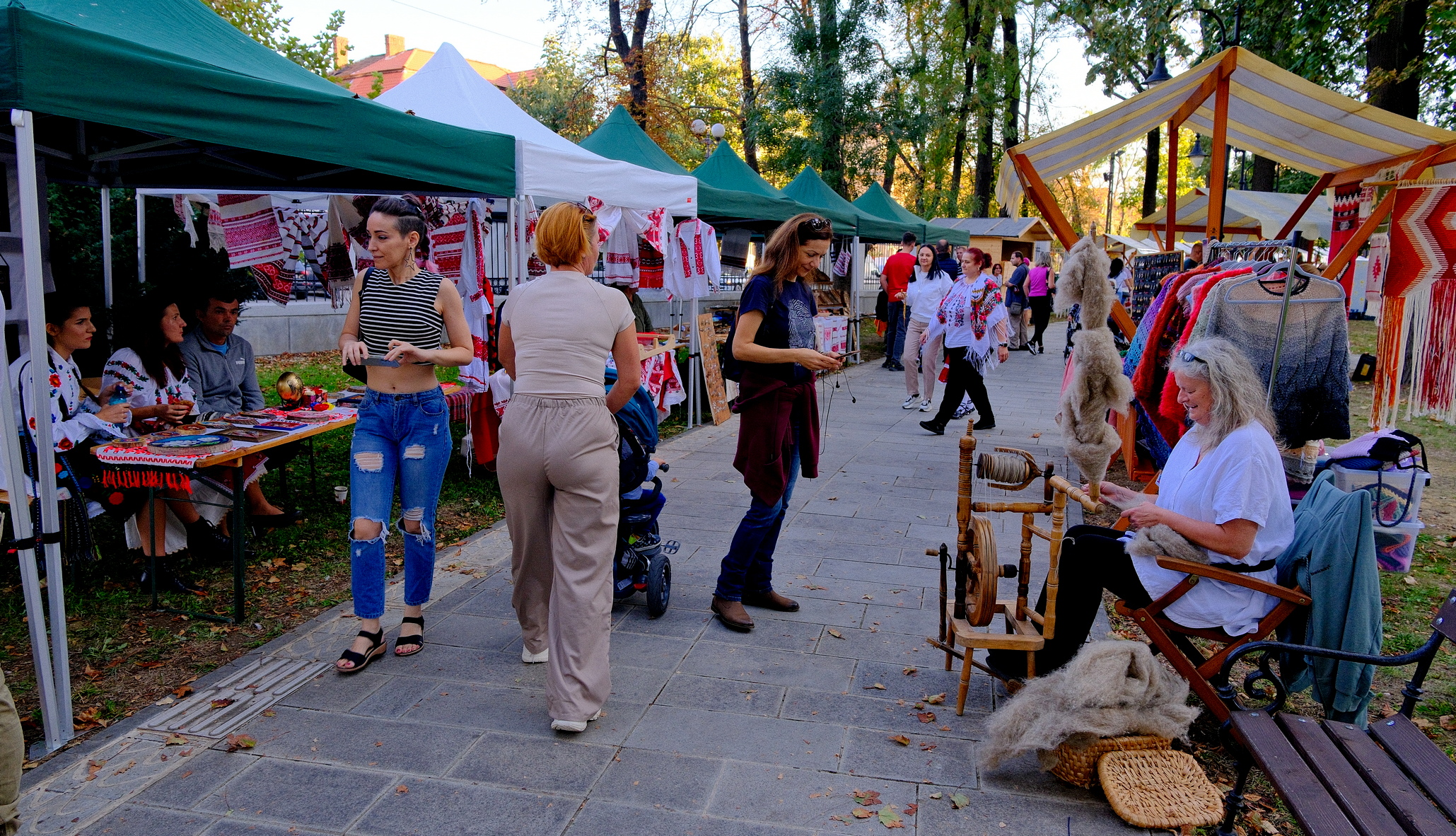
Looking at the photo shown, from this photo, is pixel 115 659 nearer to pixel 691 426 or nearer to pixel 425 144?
pixel 425 144

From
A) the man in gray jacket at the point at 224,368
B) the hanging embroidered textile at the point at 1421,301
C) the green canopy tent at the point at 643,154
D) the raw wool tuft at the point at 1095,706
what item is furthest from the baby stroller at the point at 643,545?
the green canopy tent at the point at 643,154

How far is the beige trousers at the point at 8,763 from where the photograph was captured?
79.4 inches

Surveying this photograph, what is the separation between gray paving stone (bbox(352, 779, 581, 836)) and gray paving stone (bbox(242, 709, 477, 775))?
0.45 ft

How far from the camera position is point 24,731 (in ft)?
10.1

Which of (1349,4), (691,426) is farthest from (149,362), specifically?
(1349,4)

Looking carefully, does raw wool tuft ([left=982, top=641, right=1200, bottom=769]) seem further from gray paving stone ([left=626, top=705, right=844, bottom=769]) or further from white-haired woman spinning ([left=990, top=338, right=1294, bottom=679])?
gray paving stone ([left=626, top=705, right=844, bottom=769])

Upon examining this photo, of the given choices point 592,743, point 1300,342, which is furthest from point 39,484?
point 1300,342

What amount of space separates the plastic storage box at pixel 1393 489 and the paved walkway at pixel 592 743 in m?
1.65

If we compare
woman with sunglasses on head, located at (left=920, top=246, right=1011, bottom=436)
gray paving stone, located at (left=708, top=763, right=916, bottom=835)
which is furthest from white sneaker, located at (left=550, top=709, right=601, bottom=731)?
woman with sunglasses on head, located at (left=920, top=246, right=1011, bottom=436)

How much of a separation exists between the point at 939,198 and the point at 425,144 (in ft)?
96.2

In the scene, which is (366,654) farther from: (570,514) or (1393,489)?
(1393,489)

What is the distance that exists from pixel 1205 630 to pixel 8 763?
3329mm

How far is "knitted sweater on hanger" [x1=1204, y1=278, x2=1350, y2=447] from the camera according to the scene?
4336 mm

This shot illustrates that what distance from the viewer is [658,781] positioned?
283 cm
